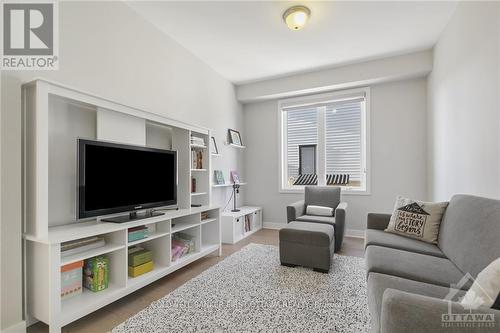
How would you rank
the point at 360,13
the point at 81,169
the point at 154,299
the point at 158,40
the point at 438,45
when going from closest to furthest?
the point at 81,169 < the point at 154,299 < the point at 360,13 < the point at 158,40 < the point at 438,45

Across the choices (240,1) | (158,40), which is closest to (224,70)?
(158,40)

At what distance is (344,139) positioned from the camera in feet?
13.8

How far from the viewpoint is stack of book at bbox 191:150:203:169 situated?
3150mm

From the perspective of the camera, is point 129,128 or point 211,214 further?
point 211,214

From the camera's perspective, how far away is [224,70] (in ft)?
13.0

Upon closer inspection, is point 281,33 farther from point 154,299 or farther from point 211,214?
point 154,299

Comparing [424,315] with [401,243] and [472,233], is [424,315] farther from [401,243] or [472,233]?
[401,243]

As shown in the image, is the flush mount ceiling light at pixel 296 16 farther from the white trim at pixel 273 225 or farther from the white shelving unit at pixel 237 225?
the white trim at pixel 273 225

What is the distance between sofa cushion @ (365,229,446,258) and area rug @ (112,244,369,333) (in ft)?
1.48

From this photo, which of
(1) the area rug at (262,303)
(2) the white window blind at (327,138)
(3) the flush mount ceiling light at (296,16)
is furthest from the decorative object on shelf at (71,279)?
(2) the white window blind at (327,138)

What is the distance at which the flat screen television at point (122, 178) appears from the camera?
187 cm

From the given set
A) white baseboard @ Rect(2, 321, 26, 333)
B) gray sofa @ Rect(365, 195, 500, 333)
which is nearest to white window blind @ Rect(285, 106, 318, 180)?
gray sofa @ Rect(365, 195, 500, 333)

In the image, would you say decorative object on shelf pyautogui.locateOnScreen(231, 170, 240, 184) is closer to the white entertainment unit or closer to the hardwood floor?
the hardwood floor

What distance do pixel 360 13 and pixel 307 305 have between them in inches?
115
